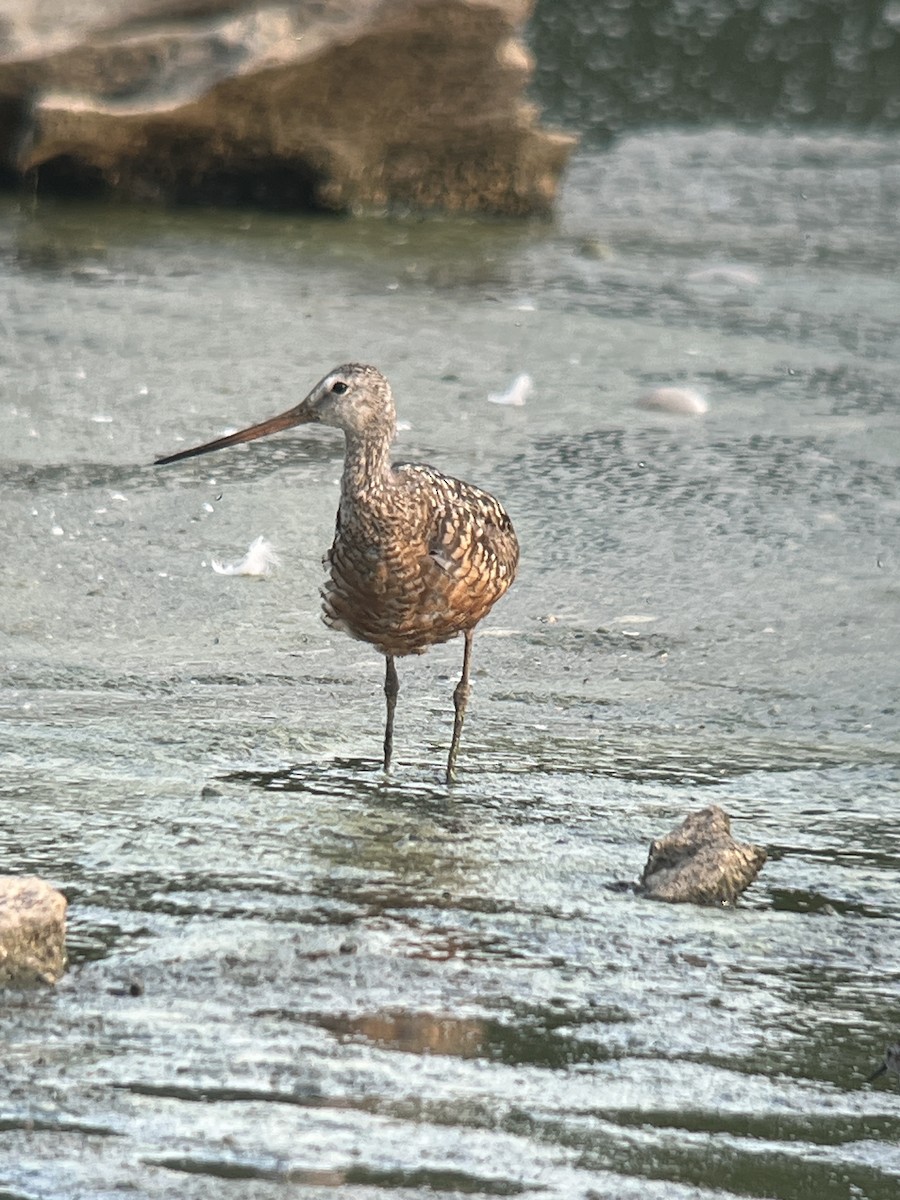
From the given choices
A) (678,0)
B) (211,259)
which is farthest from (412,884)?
(678,0)

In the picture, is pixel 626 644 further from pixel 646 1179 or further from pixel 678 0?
pixel 678 0

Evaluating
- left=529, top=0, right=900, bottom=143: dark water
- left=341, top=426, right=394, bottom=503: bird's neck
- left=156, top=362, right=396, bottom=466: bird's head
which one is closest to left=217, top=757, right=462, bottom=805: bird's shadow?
left=341, top=426, right=394, bottom=503: bird's neck

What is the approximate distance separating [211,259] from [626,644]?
4.52 metres

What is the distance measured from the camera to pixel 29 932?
3529 millimetres

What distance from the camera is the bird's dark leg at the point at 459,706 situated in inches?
197

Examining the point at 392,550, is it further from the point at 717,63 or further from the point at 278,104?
the point at 717,63

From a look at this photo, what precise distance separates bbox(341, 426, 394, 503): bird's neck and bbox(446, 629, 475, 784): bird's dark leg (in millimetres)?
503

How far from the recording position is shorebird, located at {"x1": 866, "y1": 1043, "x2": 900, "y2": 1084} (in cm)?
346

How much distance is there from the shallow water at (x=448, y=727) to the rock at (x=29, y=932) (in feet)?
0.25

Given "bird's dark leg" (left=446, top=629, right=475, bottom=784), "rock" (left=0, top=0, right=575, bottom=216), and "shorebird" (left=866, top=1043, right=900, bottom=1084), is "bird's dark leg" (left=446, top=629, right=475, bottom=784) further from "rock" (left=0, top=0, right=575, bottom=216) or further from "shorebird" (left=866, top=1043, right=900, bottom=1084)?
"rock" (left=0, top=0, right=575, bottom=216)

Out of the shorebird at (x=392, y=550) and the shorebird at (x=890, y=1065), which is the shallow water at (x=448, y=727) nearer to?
the shorebird at (x=890, y=1065)

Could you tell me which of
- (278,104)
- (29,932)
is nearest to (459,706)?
(29,932)

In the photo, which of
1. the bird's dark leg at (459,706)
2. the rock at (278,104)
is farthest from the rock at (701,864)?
the rock at (278,104)

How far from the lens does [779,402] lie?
809 cm
